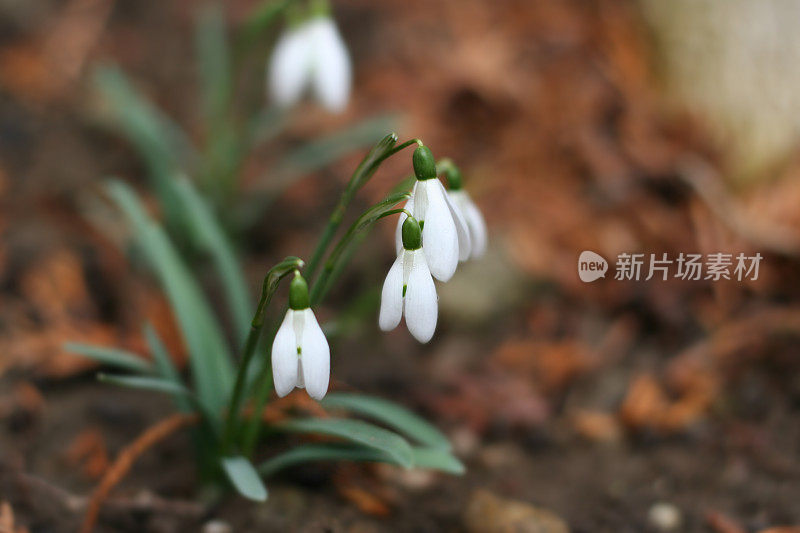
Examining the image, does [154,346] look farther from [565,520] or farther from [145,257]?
[565,520]

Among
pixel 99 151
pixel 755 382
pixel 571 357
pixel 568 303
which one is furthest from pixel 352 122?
pixel 755 382

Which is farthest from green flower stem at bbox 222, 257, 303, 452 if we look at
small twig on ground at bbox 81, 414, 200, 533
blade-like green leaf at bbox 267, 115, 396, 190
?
blade-like green leaf at bbox 267, 115, 396, 190

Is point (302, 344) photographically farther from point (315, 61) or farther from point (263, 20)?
point (263, 20)

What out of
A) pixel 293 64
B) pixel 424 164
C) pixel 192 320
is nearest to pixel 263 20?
pixel 293 64

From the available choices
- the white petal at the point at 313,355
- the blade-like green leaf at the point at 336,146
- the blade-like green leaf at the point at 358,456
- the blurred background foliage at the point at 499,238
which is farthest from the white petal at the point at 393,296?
the blade-like green leaf at the point at 336,146

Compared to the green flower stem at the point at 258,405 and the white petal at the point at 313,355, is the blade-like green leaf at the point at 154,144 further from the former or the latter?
the white petal at the point at 313,355
